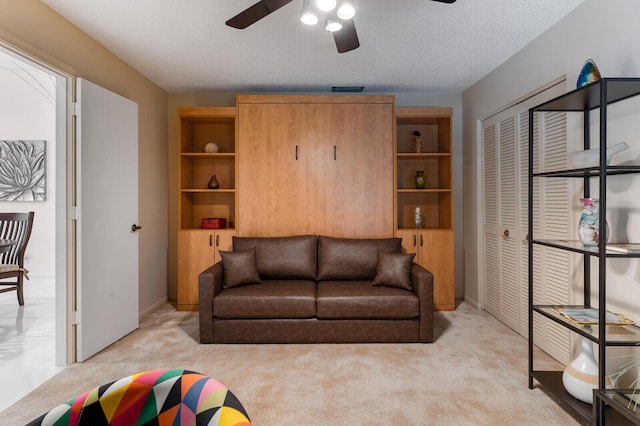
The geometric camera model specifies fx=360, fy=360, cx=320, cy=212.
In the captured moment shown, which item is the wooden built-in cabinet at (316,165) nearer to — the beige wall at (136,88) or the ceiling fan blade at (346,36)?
the beige wall at (136,88)

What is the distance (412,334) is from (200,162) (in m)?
3.09

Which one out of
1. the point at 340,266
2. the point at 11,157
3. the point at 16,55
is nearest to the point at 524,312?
the point at 340,266

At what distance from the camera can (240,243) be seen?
3.72 meters

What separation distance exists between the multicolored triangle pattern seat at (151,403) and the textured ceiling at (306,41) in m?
2.26

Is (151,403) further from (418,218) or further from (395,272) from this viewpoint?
(418,218)

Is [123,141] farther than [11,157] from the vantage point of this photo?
No

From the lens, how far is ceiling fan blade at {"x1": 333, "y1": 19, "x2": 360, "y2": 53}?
2.15 meters

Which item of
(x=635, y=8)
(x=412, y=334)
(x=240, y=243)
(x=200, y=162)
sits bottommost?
(x=412, y=334)

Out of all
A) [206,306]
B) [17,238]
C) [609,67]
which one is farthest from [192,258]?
[609,67]

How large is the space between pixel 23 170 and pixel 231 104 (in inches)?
136

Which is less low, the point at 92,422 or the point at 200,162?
the point at 200,162

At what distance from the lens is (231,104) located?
14.4 ft

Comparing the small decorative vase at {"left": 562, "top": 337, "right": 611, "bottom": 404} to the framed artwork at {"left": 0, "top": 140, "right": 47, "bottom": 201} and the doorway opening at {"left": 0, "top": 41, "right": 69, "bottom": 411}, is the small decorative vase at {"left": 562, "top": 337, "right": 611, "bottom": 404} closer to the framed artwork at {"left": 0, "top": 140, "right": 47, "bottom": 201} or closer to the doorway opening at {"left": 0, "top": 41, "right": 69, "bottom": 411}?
the doorway opening at {"left": 0, "top": 41, "right": 69, "bottom": 411}

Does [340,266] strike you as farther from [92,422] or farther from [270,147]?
[92,422]
